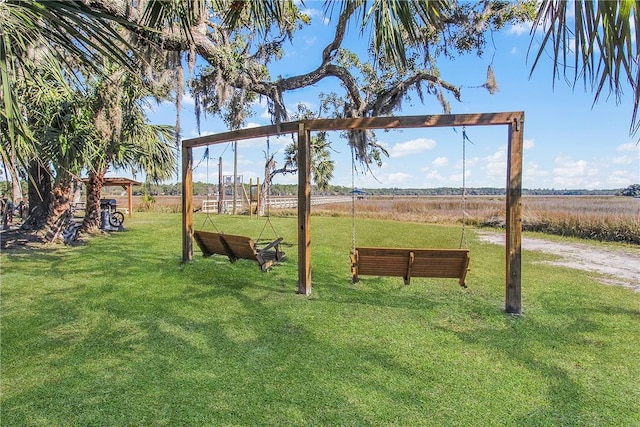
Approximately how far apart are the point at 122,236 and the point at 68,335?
7.44 m

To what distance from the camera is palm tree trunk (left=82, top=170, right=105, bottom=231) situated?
9.98m

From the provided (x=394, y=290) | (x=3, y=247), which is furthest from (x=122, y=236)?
(x=394, y=290)

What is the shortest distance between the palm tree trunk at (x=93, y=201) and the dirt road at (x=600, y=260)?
1131cm

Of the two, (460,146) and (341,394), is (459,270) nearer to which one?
(460,146)

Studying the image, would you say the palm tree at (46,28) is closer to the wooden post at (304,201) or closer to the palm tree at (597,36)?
the palm tree at (597,36)

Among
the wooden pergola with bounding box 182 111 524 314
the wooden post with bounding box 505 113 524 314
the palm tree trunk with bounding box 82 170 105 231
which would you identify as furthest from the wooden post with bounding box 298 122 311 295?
the palm tree trunk with bounding box 82 170 105 231

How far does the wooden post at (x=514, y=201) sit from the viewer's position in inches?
159

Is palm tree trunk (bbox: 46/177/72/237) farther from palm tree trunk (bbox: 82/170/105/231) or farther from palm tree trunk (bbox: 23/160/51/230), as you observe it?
palm tree trunk (bbox: 82/170/105/231)

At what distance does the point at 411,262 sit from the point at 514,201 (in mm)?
1326

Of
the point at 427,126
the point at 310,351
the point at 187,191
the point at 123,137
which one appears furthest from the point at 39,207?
the point at 427,126

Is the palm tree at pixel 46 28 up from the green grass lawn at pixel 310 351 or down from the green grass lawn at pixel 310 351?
up

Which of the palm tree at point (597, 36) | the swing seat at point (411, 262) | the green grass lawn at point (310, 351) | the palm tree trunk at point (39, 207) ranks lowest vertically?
the green grass lawn at point (310, 351)

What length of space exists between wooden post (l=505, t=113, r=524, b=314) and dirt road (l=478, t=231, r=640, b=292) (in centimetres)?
275

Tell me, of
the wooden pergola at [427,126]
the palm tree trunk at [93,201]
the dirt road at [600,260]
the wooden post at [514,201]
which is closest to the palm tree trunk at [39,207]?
the palm tree trunk at [93,201]
